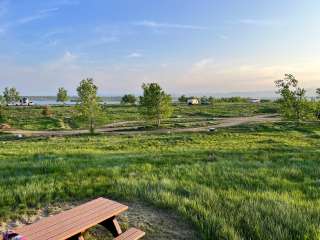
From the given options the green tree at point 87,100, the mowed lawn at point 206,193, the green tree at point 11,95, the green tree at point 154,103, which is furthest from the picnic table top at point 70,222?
the green tree at point 11,95

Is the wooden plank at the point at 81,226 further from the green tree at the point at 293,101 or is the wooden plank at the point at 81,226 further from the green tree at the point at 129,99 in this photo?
the green tree at the point at 129,99

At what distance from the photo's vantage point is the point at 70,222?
5359 millimetres

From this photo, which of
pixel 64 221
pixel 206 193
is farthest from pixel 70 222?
pixel 206 193

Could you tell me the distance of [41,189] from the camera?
888cm

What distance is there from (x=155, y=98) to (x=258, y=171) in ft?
131

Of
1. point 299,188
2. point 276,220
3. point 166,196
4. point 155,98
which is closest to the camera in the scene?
point 276,220

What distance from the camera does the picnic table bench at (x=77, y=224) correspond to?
4895 mm

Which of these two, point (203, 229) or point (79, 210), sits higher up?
point (79, 210)

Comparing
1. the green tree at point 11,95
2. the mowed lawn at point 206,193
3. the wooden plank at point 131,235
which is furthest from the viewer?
the green tree at point 11,95

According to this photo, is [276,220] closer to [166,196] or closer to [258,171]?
[166,196]

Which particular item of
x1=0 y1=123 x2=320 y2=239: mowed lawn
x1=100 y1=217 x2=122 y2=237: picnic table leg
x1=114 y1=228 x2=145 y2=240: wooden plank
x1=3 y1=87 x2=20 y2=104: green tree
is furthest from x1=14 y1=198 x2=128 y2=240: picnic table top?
x1=3 y1=87 x2=20 y2=104: green tree

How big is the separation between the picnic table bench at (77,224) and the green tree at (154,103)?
146 feet

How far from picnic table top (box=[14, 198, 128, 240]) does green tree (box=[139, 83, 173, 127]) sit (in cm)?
4441

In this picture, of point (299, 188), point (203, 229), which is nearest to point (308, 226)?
point (203, 229)
